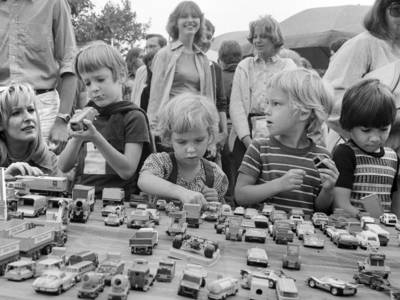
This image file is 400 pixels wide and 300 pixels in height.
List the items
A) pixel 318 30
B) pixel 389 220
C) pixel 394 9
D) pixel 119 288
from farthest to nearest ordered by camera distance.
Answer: pixel 318 30 → pixel 394 9 → pixel 389 220 → pixel 119 288

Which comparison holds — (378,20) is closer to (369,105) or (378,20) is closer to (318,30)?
(369,105)

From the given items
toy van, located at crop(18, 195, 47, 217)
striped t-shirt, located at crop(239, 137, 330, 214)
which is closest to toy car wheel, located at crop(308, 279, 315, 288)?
toy van, located at crop(18, 195, 47, 217)

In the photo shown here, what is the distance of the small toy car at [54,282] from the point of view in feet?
3.79

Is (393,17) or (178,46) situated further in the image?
(178,46)

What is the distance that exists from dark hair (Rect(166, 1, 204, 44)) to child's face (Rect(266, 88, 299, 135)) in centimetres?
195

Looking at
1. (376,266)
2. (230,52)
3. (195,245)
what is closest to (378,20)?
(376,266)

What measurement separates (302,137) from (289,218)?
96 centimetres

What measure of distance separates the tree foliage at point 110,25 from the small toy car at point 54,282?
20644 mm

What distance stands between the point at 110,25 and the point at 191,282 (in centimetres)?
2728

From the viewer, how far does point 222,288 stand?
1.17 meters

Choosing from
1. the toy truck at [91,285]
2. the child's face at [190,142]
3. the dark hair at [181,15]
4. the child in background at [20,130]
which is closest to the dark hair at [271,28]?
the dark hair at [181,15]

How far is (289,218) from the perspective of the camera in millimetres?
2111

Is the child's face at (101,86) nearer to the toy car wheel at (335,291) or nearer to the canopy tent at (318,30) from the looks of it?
the toy car wheel at (335,291)

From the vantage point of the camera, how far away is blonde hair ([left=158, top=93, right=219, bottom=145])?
8.60 feet
